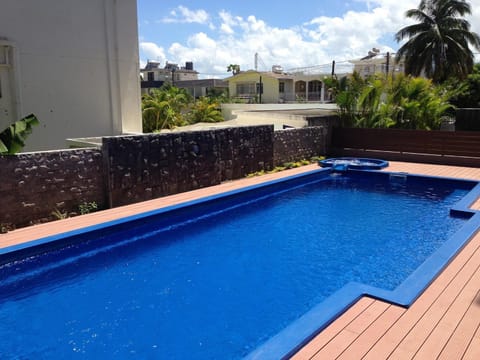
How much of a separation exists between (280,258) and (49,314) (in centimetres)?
321

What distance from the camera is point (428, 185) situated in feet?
35.7

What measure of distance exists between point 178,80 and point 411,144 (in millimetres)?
66920

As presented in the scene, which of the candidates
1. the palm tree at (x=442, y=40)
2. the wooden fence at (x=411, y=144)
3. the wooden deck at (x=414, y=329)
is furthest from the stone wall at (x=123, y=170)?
the palm tree at (x=442, y=40)

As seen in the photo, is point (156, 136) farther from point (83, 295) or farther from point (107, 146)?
point (83, 295)

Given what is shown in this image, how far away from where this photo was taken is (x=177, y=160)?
888cm

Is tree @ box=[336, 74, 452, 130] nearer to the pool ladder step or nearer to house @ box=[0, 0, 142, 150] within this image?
the pool ladder step

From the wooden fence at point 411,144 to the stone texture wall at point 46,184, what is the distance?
9.78 m

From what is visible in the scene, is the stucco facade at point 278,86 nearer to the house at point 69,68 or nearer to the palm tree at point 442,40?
the palm tree at point 442,40

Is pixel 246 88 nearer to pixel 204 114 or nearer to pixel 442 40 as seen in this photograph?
pixel 442 40

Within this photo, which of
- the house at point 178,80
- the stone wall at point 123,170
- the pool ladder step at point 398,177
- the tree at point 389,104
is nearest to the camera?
the stone wall at point 123,170

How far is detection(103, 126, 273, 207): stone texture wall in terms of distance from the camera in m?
7.79

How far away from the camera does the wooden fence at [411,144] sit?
13.1 meters

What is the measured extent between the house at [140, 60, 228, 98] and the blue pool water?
34154mm

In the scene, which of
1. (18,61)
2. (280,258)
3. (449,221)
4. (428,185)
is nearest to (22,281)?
(280,258)
